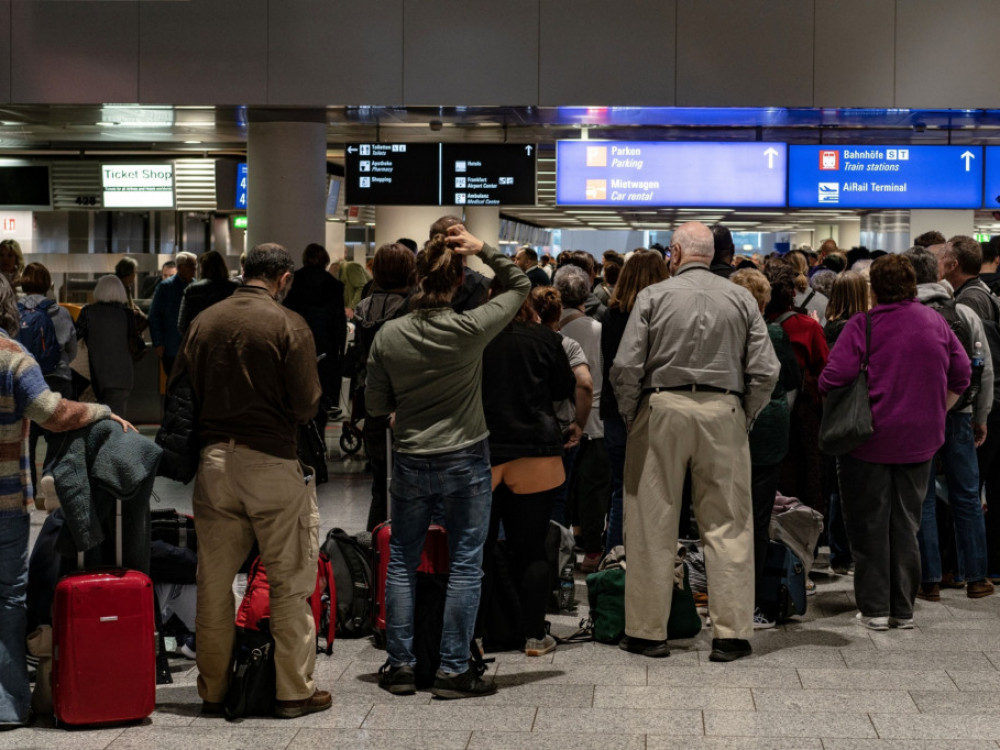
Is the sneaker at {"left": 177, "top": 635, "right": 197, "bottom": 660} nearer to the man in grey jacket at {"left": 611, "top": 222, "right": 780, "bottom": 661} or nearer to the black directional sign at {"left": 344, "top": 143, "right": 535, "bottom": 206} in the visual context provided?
the man in grey jacket at {"left": 611, "top": 222, "right": 780, "bottom": 661}

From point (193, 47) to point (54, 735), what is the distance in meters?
6.35

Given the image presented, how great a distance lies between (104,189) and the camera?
18.0m

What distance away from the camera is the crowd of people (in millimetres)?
4633

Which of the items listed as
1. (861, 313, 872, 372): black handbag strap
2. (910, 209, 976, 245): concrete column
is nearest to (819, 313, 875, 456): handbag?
(861, 313, 872, 372): black handbag strap

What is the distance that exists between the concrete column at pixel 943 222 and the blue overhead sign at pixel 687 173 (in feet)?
22.1

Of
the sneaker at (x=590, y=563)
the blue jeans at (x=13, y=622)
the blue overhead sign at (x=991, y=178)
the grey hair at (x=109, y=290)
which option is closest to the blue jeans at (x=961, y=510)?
the sneaker at (x=590, y=563)

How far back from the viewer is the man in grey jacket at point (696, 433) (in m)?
5.43

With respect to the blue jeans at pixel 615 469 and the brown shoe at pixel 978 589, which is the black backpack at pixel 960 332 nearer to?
the brown shoe at pixel 978 589

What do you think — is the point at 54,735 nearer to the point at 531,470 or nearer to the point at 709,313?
the point at 531,470

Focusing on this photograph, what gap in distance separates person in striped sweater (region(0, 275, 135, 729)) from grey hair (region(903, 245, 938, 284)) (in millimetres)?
4068

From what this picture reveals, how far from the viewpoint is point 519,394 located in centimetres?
536

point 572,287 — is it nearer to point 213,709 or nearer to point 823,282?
point 823,282

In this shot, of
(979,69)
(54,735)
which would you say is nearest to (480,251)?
(54,735)

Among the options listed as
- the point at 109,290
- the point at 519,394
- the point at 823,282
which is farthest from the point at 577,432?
the point at 109,290
